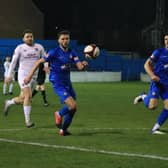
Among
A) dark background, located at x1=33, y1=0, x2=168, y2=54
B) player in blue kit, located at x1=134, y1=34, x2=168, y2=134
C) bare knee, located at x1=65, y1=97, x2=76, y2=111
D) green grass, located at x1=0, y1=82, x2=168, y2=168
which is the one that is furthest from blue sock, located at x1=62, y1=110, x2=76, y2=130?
dark background, located at x1=33, y1=0, x2=168, y2=54

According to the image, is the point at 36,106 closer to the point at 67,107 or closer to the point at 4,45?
the point at 67,107

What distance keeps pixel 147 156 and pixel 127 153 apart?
1.33ft

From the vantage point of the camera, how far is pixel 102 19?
66500 millimetres

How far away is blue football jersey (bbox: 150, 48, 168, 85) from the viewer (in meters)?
11.9

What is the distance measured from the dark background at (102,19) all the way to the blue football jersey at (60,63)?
5335cm

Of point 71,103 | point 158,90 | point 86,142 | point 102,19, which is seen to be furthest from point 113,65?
point 86,142

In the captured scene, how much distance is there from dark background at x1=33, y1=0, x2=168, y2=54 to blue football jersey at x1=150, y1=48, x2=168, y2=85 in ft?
174

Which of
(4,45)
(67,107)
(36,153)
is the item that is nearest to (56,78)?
(67,107)

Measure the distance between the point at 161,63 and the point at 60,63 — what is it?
77.7 inches

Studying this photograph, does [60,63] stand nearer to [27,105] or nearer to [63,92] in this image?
[63,92]

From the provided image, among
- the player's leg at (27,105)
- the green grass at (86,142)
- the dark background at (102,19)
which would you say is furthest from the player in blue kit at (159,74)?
the dark background at (102,19)

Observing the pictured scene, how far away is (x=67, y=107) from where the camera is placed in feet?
39.0

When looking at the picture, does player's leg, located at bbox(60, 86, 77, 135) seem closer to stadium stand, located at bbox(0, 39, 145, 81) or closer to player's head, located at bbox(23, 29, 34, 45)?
player's head, located at bbox(23, 29, 34, 45)

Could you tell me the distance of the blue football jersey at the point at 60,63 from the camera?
11.8 meters
